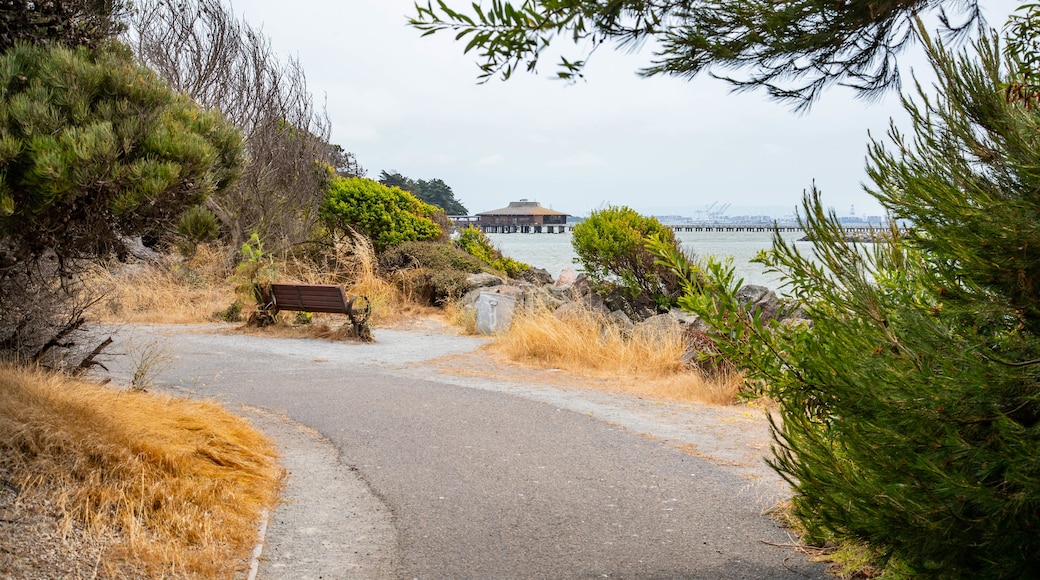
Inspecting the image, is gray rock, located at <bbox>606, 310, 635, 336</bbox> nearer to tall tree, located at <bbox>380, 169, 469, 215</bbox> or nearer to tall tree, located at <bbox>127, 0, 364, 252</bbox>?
tall tree, located at <bbox>127, 0, 364, 252</bbox>

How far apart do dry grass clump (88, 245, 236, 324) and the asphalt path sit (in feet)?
18.9

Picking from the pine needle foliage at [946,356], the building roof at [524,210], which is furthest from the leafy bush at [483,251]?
the building roof at [524,210]

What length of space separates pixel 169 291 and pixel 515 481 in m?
13.4

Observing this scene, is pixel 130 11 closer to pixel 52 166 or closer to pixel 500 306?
pixel 52 166

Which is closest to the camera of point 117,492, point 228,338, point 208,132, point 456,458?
point 117,492

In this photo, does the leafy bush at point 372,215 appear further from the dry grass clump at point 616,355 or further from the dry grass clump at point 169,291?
the dry grass clump at point 616,355

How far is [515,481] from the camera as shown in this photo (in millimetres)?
5879

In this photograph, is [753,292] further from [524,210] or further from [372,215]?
[524,210]

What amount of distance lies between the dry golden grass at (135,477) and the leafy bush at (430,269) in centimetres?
1237

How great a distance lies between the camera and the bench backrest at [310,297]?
13.5 meters

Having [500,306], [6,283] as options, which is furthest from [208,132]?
[500,306]

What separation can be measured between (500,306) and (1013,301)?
499 inches

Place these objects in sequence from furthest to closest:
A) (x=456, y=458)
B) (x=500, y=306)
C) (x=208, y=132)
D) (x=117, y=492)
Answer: (x=500, y=306) → (x=456, y=458) → (x=208, y=132) → (x=117, y=492)

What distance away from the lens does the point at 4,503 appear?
4.09 metres
